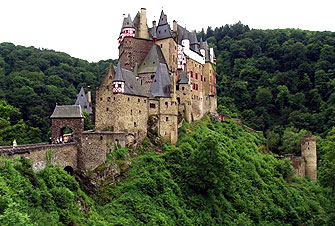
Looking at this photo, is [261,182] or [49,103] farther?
[49,103]

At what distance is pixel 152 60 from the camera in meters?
50.2

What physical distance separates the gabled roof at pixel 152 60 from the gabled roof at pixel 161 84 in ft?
6.47

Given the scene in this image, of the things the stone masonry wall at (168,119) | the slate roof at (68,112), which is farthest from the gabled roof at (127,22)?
the slate roof at (68,112)

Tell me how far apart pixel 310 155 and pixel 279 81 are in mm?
43753

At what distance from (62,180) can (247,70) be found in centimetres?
8379

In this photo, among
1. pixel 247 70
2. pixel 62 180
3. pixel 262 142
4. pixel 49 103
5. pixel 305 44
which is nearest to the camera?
pixel 62 180

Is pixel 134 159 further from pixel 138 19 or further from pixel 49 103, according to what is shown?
pixel 49 103

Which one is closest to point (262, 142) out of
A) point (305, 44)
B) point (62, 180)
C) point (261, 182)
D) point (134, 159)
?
point (261, 182)

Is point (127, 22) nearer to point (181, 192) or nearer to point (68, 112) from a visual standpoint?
point (68, 112)

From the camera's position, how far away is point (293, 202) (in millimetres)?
47812

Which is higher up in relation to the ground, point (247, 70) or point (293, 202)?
point (247, 70)

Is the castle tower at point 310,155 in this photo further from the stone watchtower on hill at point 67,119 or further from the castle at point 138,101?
the stone watchtower on hill at point 67,119

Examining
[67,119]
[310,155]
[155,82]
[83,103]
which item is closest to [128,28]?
[155,82]

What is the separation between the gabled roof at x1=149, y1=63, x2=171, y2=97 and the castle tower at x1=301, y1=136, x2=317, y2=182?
86.4 ft
